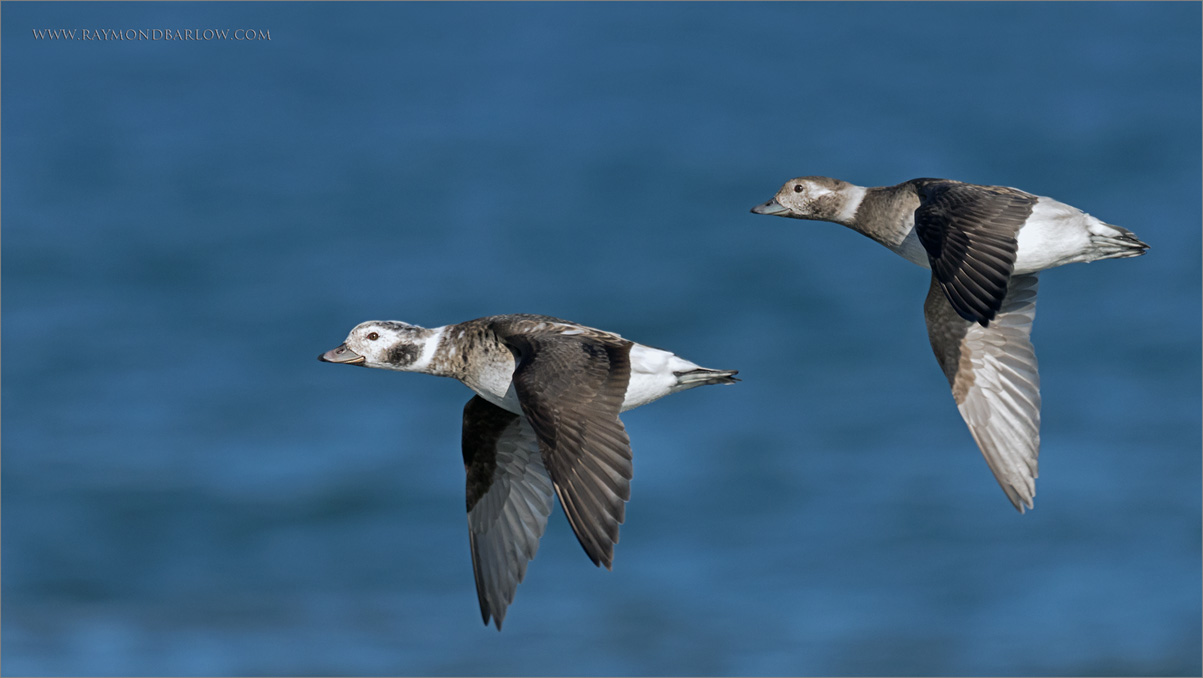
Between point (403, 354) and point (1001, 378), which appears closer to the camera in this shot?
point (403, 354)

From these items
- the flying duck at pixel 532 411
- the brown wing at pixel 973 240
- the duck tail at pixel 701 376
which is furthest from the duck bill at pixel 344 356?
the brown wing at pixel 973 240

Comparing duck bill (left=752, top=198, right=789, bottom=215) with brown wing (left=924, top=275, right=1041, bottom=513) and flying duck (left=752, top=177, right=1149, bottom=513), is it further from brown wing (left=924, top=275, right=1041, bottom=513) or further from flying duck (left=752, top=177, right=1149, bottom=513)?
brown wing (left=924, top=275, right=1041, bottom=513)

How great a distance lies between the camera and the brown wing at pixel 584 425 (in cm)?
700

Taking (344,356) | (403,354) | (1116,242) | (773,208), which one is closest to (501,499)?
(403,354)

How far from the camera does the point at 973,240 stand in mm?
8328

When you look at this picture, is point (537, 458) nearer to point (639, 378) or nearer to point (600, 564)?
point (639, 378)

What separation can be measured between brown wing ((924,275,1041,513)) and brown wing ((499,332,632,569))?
258cm

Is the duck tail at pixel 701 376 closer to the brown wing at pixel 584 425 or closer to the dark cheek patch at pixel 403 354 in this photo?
the brown wing at pixel 584 425

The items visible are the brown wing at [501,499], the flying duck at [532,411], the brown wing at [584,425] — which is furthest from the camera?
the brown wing at [501,499]

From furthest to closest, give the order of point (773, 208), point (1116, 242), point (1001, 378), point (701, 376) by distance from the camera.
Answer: point (773, 208) → point (1001, 378) → point (1116, 242) → point (701, 376)

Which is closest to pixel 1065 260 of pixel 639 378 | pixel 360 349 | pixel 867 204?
pixel 867 204

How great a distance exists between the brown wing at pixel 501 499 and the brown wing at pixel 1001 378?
2.68 m

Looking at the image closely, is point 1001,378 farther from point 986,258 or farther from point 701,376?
point 701,376

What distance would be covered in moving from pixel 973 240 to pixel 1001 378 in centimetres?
157
